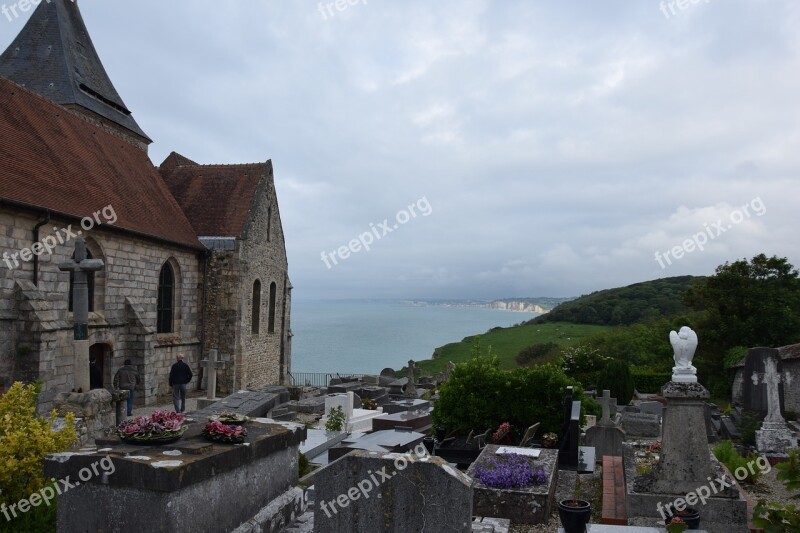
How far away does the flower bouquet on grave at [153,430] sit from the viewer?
486 centimetres

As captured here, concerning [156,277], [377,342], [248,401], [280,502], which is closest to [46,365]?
[248,401]

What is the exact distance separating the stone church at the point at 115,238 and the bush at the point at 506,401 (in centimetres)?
826

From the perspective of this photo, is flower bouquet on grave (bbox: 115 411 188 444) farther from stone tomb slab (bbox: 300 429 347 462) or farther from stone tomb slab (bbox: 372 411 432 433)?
stone tomb slab (bbox: 372 411 432 433)

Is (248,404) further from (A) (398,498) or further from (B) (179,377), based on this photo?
(A) (398,498)

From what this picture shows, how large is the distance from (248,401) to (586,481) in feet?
24.2

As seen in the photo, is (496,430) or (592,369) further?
(592,369)

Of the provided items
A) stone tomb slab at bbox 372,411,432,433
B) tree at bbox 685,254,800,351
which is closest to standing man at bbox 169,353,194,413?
stone tomb slab at bbox 372,411,432,433

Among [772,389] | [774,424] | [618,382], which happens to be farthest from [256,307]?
[774,424]

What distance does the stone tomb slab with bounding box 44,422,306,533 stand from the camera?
4141 mm

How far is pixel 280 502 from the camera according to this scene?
554 cm

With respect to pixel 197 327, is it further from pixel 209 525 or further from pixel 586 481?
pixel 209 525

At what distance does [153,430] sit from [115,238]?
12150mm

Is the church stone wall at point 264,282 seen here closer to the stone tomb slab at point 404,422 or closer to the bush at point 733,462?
the stone tomb slab at point 404,422

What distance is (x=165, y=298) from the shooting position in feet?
62.0
